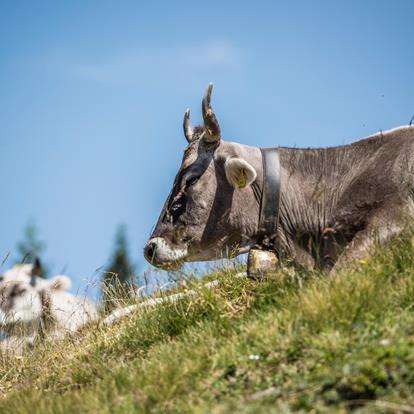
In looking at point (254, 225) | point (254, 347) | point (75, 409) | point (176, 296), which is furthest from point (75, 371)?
point (254, 225)

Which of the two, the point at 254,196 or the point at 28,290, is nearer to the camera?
the point at 254,196

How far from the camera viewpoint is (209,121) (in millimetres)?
8062

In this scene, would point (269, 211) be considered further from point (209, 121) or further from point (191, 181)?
point (209, 121)

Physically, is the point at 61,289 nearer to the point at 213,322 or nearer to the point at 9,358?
the point at 9,358

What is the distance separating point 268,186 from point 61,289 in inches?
323

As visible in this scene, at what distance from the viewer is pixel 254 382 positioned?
14.8 feet

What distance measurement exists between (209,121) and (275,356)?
3.94m

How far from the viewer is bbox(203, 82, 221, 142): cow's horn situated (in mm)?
7902

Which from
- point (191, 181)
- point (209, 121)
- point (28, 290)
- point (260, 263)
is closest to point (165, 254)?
point (191, 181)

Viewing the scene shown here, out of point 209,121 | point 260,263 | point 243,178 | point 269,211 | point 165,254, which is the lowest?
point 260,263

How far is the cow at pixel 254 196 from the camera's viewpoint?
7.69 meters

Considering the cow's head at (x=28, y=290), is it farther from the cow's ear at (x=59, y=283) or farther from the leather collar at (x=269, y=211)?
the leather collar at (x=269, y=211)

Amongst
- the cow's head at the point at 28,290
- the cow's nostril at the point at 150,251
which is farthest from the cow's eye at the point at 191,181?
the cow's head at the point at 28,290

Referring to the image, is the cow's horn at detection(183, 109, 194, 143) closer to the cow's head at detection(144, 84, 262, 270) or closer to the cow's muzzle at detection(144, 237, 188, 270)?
the cow's head at detection(144, 84, 262, 270)
